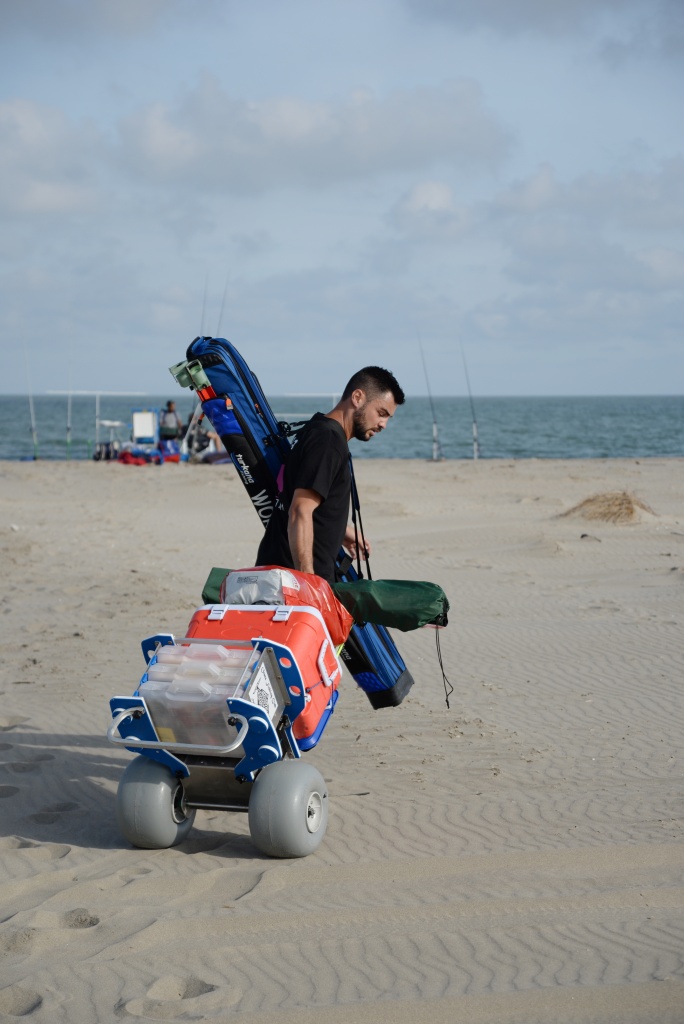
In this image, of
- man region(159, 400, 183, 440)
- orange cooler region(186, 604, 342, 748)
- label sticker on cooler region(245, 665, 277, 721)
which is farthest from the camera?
man region(159, 400, 183, 440)

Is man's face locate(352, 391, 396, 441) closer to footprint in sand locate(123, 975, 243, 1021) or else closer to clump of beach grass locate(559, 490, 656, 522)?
footprint in sand locate(123, 975, 243, 1021)

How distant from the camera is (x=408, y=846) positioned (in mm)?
4562

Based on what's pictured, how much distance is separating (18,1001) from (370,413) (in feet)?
9.77

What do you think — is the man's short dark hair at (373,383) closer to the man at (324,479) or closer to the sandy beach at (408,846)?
the man at (324,479)

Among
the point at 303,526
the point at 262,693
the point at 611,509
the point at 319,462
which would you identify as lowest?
the point at 611,509

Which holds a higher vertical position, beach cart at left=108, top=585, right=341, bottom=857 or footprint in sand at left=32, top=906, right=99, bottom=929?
beach cart at left=108, top=585, right=341, bottom=857

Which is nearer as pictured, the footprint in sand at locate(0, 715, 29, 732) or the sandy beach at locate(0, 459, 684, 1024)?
the sandy beach at locate(0, 459, 684, 1024)

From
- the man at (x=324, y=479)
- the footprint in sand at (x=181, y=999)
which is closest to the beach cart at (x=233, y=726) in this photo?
the man at (x=324, y=479)

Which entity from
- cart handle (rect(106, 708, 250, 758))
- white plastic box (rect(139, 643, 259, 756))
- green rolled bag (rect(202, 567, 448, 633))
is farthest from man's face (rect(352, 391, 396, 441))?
cart handle (rect(106, 708, 250, 758))

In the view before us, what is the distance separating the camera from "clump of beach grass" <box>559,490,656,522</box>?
48.3 feet

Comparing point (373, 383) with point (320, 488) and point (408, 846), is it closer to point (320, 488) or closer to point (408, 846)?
point (320, 488)

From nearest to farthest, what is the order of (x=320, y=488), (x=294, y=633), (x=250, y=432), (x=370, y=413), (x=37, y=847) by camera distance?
1. (x=294, y=633)
2. (x=37, y=847)
3. (x=320, y=488)
4. (x=370, y=413)
5. (x=250, y=432)

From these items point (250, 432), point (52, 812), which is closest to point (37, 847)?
point (52, 812)

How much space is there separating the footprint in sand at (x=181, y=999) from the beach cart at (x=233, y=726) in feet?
2.95
